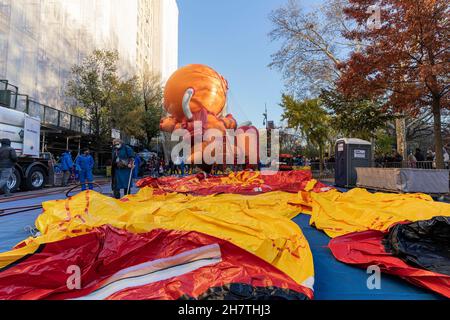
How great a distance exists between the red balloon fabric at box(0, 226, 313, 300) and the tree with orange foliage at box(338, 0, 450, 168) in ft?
30.0

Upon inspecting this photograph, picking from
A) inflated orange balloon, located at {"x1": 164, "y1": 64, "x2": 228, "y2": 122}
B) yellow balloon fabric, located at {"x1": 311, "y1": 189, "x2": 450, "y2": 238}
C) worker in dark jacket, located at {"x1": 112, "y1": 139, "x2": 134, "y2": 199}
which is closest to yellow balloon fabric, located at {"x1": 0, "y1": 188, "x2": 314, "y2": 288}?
yellow balloon fabric, located at {"x1": 311, "y1": 189, "x2": 450, "y2": 238}

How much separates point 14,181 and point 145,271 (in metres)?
10.9

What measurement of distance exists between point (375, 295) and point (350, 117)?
15.1 meters

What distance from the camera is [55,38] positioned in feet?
73.6

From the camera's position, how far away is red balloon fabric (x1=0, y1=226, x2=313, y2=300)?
2.30 m

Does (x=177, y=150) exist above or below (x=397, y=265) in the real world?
above

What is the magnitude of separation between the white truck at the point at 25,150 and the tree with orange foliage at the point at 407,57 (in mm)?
12554

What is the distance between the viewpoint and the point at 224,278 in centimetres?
242

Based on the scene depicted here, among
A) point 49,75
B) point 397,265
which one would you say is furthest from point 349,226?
point 49,75

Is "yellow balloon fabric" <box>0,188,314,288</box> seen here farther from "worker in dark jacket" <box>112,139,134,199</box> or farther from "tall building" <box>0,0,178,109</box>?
"tall building" <box>0,0,178,109</box>

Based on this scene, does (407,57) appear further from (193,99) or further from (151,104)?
(151,104)

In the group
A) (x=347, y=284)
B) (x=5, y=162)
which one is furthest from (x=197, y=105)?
(x=347, y=284)

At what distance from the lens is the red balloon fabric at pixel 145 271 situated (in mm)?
2301
